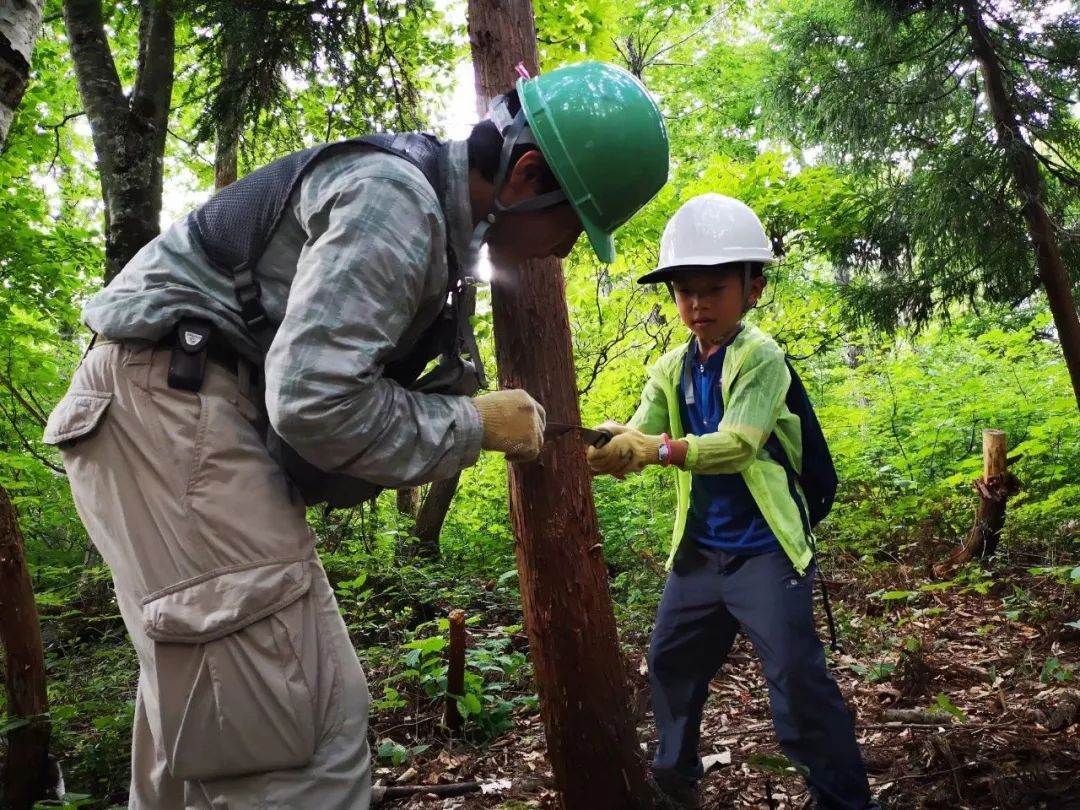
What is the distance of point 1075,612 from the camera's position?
4.07 meters

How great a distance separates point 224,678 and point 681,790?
6.18 ft

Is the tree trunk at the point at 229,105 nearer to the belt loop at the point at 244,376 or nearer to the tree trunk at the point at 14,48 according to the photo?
the tree trunk at the point at 14,48

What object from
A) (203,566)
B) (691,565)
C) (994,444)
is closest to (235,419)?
(203,566)

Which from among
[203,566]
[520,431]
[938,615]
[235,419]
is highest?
[235,419]

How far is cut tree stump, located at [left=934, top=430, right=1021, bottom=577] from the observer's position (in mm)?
5293

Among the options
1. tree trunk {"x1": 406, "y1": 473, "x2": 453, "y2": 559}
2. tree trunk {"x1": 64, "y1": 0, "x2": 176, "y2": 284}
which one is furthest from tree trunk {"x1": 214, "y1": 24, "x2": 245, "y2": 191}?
tree trunk {"x1": 406, "y1": 473, "x2": 453, "y2": 559}

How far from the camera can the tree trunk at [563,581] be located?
2322 millimetres

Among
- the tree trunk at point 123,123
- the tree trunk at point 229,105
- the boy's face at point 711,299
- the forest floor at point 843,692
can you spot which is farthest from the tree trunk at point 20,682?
the boy's face at point 711,299

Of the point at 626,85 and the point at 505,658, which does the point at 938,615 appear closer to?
the point at 505,658

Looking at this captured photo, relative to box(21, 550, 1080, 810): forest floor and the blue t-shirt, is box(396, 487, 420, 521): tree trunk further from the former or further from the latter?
the blue t-shirt

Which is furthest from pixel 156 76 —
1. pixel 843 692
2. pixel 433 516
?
pixel 843 692

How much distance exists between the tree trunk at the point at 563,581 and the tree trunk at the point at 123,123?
3.85 metres

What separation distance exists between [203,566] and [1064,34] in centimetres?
716

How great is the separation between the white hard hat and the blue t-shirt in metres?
0.35
